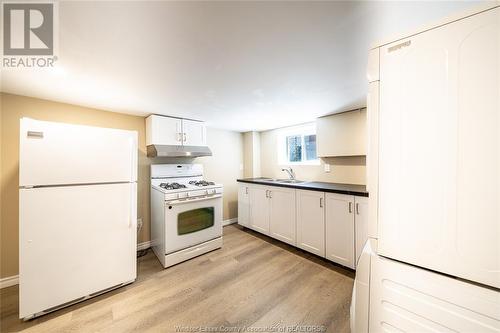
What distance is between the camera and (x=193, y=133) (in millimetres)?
2930

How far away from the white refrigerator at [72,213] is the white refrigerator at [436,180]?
207cm

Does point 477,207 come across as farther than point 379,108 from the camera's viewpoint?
No

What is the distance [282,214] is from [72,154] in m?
2.52

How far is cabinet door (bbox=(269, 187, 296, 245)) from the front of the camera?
262cm

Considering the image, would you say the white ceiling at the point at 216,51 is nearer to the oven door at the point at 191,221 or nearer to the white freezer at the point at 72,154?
the white freezer at the point at 72,154

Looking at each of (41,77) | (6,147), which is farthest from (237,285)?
(6,147)

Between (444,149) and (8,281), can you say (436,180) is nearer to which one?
(444,149)

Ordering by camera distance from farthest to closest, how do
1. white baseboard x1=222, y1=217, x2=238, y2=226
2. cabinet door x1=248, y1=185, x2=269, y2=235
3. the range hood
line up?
1. white baseboard x1=222, y1=217, x2=238, y2=226
2. cabinet door x1=248, y1=185, x2=269, y2=235
3. the range hood

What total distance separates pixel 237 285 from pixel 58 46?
2420 mm

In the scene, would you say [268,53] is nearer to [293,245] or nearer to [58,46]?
[58,46]

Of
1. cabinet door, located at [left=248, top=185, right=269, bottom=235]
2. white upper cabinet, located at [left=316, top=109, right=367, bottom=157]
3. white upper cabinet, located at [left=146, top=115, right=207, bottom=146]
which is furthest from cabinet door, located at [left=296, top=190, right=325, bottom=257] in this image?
white upper cabinet, located at [left=146, top=115, right=207, bottom=146]

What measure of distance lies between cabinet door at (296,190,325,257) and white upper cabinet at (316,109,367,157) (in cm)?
79

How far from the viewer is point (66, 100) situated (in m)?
2.07

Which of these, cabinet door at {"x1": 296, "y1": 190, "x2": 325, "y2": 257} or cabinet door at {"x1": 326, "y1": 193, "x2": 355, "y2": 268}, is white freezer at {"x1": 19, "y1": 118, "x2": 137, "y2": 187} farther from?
cabinet door at {"x1": 326, "y1": 193, "x2": 355, "y2": 268}
